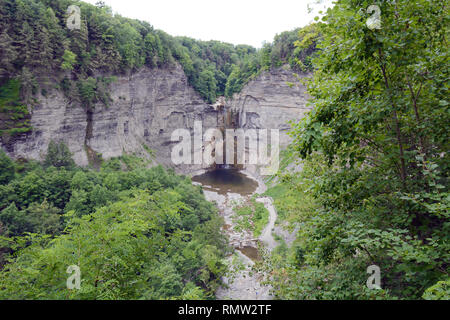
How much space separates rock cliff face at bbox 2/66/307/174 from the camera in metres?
27.3

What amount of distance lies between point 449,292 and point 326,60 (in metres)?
3.58

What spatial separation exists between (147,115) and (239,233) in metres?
26.4

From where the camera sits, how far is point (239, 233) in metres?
27.8

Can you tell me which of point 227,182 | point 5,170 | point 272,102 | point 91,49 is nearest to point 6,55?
point 5,170

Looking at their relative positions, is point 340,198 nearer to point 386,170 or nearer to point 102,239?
point 386,170

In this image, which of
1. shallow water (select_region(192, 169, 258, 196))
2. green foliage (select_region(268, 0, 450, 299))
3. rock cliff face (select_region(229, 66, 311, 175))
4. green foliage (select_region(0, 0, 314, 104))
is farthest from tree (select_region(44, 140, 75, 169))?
rock cliff face (select_region(229, 66, 311, 175))

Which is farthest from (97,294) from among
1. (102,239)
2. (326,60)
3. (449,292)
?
(326,60)

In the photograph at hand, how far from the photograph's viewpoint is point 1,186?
18797mm

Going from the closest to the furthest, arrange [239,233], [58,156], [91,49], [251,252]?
[251,252]
[58,156]
[239,233]
[91,49]

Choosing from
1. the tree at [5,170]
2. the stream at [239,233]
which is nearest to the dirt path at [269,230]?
the stream at [239,233]

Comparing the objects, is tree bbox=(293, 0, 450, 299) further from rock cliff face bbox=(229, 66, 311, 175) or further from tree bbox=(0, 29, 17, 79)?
rock cliff face bbox=(229, 66, 311, 175)

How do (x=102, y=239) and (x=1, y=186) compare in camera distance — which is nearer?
(x=102, y=239)

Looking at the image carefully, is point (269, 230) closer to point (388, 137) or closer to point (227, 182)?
point (227, 182)

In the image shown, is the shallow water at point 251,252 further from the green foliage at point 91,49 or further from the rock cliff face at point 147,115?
the rock cliff face at point 147,115
